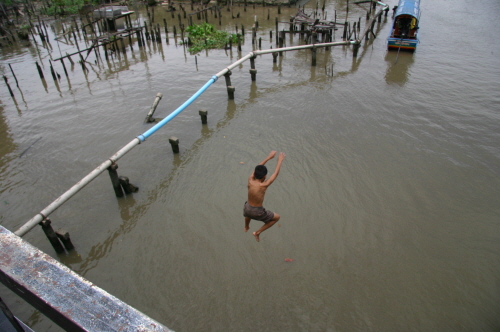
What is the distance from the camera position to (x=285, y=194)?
23.5ft

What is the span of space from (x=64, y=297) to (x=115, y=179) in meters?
6.01

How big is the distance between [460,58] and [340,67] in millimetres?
5389

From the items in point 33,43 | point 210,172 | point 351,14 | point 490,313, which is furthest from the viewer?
point 351,14

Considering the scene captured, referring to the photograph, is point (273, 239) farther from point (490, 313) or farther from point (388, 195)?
point (490, 313)

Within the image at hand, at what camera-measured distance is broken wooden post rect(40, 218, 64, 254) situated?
562 cm

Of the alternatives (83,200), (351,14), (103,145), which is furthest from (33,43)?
(351,14)

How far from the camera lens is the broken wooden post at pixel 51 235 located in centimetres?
562

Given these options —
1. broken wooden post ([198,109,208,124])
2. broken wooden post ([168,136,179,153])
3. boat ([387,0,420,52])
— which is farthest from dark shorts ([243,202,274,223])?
boat ([387,0,420,52])

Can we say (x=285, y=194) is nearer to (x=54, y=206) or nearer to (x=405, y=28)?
(x=54, y=206)

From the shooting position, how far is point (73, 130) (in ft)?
32.7

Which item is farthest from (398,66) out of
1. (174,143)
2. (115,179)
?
(115,179)

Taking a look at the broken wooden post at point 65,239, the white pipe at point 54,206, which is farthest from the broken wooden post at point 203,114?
the broken wooden post at point 65,239

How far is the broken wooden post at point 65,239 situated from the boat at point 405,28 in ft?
48.2

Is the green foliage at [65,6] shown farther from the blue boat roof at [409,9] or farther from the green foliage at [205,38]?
the blue boat roof at [409,9]
